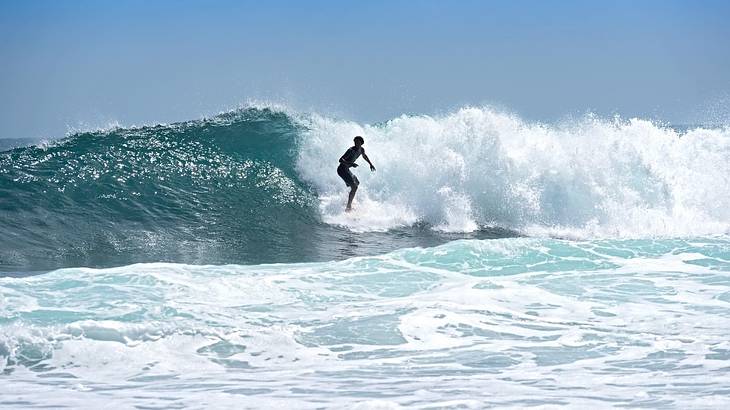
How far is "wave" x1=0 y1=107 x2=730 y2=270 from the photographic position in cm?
1445

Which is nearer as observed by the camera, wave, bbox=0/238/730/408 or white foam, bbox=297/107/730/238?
wave, bbox=0/238/730/408

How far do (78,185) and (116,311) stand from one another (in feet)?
29.0

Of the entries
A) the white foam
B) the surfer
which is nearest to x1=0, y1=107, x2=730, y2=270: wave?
the white foam

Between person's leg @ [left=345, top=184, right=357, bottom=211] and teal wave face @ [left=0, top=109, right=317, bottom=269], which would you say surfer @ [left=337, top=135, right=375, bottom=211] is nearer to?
person's leg @ [left=345, top=184, right=357, bottom=211]

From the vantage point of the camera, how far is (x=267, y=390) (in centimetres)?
605

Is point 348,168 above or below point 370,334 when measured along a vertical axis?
above

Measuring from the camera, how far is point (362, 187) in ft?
58.9

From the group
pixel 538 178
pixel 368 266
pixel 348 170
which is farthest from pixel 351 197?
pixel 368 266

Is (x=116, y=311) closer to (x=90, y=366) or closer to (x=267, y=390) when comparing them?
(x=90, y=366)

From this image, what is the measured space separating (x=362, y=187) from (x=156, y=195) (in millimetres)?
4361

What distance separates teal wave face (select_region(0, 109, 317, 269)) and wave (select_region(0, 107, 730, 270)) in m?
0.05

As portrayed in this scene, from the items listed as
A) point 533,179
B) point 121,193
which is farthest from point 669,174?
point 121,193

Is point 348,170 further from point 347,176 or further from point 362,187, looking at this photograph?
point 362,187

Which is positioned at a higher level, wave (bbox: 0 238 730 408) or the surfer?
the surfer
